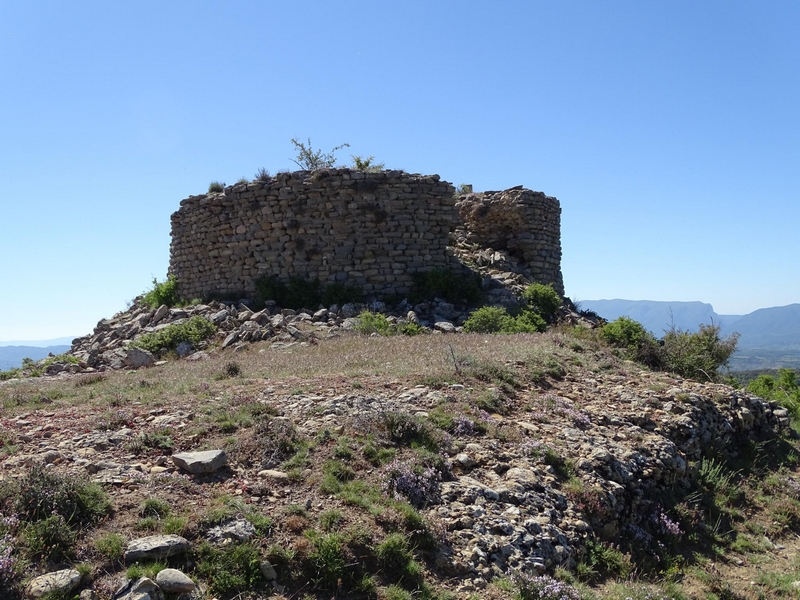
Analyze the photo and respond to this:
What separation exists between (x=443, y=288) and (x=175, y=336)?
19.5 ft

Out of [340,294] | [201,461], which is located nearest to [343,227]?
[340,294]

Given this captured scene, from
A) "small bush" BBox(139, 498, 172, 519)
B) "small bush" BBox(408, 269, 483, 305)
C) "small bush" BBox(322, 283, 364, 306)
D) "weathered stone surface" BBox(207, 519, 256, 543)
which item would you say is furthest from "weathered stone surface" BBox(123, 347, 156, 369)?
"weathered stone surface" BBox(207, 519, 256, 543)

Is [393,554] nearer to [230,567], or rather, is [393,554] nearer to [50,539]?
[230,567]

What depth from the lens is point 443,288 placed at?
14953 millimetres

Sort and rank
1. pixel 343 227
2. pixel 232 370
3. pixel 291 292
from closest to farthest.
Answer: pixel 232 370, pixel 291 292, pixel 343 227

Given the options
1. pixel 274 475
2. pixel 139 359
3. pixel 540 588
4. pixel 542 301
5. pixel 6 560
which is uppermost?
pixel 542 301

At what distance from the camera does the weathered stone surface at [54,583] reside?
3.64 m

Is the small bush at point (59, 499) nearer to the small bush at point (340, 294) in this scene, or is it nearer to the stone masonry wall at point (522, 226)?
the small bush at point (340, 294)

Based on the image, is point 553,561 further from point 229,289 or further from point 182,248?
point 182,248

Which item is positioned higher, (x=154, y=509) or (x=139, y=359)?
(x=139, y=359)

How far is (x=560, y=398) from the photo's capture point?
7.99 m

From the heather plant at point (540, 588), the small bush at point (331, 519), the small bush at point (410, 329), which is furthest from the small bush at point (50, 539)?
the small bush at point (410, 329)

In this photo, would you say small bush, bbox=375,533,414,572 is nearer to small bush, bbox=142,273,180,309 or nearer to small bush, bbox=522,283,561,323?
small bush, bbox=522,283,561,323

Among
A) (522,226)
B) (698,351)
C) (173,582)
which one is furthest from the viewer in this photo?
(522,226)
